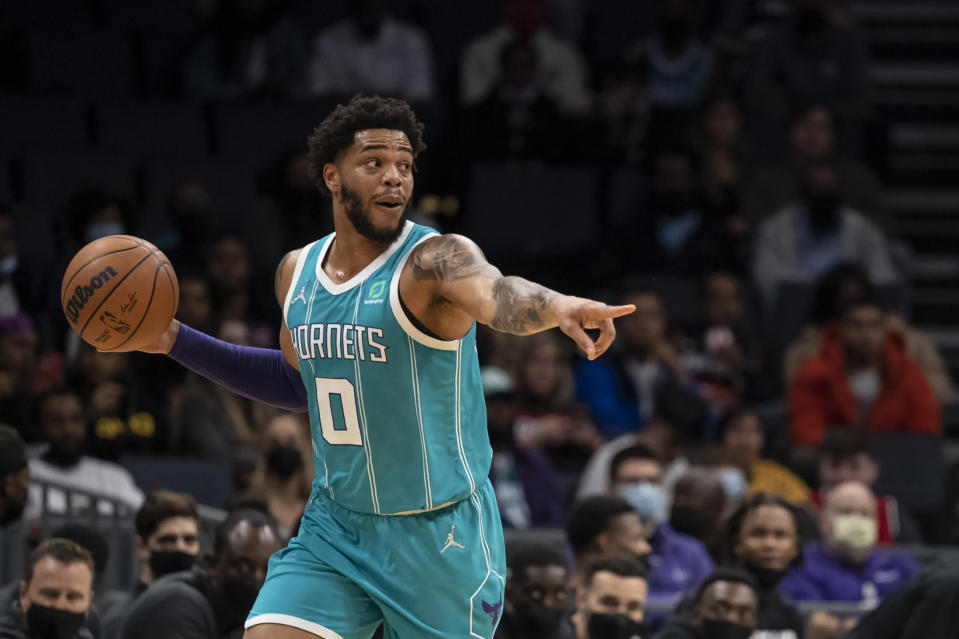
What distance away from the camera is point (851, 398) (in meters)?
10.1

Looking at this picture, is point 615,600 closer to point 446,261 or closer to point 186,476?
point 446,261

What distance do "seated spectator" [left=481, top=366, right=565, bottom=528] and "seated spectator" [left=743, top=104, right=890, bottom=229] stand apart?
3354mm

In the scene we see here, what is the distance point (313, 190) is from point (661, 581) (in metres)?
4.05

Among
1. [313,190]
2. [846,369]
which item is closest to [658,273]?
[846,369]

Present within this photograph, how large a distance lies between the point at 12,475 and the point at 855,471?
4.85m

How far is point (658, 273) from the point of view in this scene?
11.0 metres

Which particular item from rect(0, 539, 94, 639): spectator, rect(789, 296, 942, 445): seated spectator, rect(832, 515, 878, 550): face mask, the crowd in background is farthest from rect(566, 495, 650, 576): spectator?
rect(789, 296, 942, 445): seated spectator

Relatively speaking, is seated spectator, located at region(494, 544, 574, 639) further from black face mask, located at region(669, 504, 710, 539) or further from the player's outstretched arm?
the player's outstretched arm

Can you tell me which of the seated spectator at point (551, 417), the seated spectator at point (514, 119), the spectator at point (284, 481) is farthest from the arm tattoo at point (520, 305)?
the seated spectator at point (514, 119)

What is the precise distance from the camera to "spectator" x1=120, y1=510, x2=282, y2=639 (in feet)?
19.1

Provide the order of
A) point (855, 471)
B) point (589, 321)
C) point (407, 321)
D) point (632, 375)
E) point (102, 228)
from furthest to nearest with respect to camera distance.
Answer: point (632, 375), point (102, 228), point (855, 471), point (407, 321), point (589, 321)

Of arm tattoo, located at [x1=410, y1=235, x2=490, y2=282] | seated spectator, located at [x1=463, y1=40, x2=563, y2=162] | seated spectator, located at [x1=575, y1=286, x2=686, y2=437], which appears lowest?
seated spectator, located at [x1=575, y1=286, x2=686, y2=437]

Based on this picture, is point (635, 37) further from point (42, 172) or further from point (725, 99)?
point (42, 172)

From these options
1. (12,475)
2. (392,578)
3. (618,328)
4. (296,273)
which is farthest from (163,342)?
(618,328)
